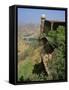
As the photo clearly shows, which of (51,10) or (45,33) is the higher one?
(51,10)

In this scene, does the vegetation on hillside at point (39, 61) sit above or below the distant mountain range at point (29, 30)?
below

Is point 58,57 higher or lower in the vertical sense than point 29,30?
lower

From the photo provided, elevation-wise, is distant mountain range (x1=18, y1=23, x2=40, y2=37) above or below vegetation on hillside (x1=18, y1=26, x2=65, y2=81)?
A: above

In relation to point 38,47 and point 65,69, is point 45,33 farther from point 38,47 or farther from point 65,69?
point 65,69

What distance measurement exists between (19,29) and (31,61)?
0.56ft

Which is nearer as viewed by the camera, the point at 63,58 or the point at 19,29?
the point at 19,29

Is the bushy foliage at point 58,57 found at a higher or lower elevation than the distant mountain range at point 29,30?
lower

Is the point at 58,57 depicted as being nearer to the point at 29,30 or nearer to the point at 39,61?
the point at 39,61

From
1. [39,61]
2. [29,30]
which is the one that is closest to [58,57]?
[39,61]

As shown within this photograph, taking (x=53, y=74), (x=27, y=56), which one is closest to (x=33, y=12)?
(x=27, y=56)

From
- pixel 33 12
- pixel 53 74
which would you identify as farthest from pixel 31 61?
pixel 33 12

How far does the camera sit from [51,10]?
59.3 inches
